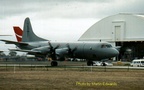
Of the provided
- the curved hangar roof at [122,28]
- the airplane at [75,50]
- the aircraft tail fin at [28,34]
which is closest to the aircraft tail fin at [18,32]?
the aircraft tail fin at [28,34]

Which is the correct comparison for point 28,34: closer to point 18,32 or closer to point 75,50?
point 75,50

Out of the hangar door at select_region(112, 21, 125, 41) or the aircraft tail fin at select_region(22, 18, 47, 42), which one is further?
the hangar door at select_region(112, 21, 125, 41)

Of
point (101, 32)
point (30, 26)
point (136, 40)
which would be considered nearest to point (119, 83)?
point (30, 26)

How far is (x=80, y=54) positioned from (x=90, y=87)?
36.5 meters

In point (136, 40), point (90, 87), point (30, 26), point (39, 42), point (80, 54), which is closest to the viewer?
point (90, 87)

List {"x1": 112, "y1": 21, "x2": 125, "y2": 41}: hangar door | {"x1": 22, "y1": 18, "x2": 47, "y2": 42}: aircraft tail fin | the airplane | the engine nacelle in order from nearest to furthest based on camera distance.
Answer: the airplane, the engine nacelle, {"x1": 22, "y1": 18, "x2": 47, "y2": 42}: aircraft tail fin, {"x1": 112, "y1": 21, "x2": 125, "y2": 41}: hangar door

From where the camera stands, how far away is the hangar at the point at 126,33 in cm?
13825

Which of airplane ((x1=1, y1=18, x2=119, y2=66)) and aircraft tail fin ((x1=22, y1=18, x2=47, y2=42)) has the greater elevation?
aircraft tail fin ((x1=22, y1=18, x2=47, y2=42))

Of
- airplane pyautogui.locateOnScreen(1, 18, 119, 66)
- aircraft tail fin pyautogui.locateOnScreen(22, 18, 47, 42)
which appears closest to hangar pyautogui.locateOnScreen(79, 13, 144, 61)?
aircraft tail fin pyautogui.locateOnScreen(22, 18, 47, 42)

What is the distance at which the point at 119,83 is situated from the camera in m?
38.5

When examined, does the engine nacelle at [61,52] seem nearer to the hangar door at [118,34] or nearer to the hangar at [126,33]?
the hangar at [126,33]

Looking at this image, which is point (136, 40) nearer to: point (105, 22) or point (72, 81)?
point (105, 22)

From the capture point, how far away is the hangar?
13825 centimetres

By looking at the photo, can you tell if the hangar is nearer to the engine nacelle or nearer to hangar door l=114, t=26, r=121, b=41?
hangar door l=114, t=26, r=121, b=41
